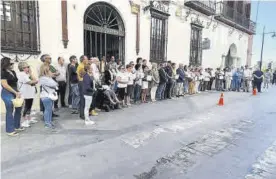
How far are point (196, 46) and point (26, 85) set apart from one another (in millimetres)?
11204

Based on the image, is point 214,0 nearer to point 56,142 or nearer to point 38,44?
point 38,44

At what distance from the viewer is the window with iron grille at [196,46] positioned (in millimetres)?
13016

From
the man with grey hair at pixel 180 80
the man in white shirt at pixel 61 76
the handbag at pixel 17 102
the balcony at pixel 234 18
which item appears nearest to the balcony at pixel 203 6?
the balcony at pixel 234 18

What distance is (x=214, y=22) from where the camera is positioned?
14.8m

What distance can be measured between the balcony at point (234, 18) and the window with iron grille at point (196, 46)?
2496 mm

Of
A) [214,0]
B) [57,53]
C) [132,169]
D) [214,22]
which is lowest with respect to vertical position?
[132,169]

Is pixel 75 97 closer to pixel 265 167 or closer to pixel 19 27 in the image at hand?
pixel 19 27

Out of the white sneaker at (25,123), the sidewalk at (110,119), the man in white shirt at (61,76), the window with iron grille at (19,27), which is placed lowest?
the sidewalk at (110,119)

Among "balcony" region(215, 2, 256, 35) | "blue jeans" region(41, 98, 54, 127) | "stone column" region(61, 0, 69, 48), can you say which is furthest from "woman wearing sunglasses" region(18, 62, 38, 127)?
"balcony" region(215, 2, 256, 35)

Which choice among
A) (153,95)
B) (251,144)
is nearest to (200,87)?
(153,95)

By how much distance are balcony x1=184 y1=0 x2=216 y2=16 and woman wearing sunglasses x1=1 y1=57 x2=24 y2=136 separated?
33.8 ft

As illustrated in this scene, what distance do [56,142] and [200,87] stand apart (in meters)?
10.4

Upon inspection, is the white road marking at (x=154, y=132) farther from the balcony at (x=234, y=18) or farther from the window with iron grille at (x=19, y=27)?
the balcony at (x=234, y=18)

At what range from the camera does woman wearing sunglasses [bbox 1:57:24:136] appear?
13.1ft
